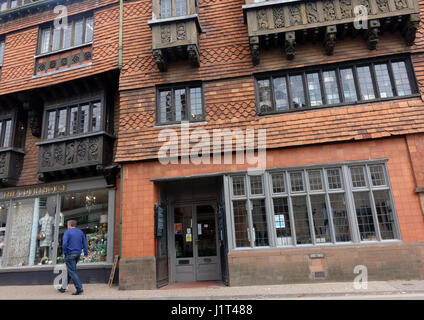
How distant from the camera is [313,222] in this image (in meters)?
9.06

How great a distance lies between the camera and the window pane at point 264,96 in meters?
10.1

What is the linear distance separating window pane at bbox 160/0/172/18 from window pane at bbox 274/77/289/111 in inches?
179

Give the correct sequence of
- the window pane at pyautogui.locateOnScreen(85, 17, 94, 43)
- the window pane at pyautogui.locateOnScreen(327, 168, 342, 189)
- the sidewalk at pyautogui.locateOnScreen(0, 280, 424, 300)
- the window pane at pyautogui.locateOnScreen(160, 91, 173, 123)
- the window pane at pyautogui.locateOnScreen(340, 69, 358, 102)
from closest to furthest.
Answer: the sidewalk at pyautogui.locateOnScreen(0, 280, 424, 300), the window pane at pyautogui.locateOnScreen(327, 168, 342, 189), the window pane at pyautogui.locateOnScreen(340, 69, 358, 102), the window pane at pyautogui.locateOnScreen(160, 91, 173, 123), the window pane at pyautogui.locateOnScreen(85, 17, 94, 43)

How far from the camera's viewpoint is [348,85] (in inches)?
388

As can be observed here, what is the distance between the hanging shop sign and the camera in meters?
11.9

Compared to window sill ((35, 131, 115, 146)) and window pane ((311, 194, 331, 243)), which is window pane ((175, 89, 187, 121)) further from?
window pane ((311, 194, 331, 243))

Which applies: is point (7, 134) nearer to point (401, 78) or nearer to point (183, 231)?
point (183, 231)

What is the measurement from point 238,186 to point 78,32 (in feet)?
31.0

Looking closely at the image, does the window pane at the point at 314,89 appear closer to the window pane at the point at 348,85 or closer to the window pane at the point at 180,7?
the window pane at the point at 348,85

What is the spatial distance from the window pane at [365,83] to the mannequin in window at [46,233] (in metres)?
12.3

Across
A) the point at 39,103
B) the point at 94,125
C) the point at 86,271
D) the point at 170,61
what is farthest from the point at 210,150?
the point at 39,103

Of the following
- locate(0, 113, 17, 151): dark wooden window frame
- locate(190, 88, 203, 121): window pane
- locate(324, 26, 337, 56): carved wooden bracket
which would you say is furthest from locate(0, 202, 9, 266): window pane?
locate(324, 26, 337, 56): carved wooden bracket

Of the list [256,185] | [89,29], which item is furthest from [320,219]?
[89,29]

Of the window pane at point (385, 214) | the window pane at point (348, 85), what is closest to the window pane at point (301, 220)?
the window pane at point (385, 214)
